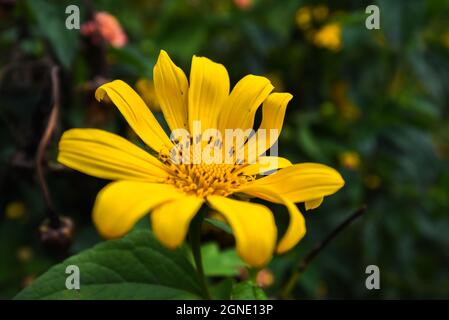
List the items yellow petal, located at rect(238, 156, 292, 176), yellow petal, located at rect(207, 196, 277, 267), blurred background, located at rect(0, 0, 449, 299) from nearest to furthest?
yellow petal, located at rect(207, 196, 277, 267) < yellow petal, located at rect(238, 156, 292, 176) < blurred background, located at rect(0, 0, 449, 299)

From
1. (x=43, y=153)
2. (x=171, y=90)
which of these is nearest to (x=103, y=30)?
(x=43, y=153)

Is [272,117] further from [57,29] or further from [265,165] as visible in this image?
[57,29]

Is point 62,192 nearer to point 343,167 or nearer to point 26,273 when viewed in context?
point 26,273

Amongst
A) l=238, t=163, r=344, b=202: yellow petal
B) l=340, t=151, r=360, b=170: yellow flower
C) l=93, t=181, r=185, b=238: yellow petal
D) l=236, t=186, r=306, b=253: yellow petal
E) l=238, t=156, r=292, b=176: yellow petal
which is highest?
l=340, t=151, r=360, b=170: yellow flower

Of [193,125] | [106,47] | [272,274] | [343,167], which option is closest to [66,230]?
[193,125]

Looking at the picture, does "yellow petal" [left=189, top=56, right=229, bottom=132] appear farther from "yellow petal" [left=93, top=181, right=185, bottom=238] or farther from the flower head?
the flower head

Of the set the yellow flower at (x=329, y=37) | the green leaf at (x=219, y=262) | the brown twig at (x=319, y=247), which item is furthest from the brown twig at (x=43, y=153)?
the yellow flower at (x=329, y=37)

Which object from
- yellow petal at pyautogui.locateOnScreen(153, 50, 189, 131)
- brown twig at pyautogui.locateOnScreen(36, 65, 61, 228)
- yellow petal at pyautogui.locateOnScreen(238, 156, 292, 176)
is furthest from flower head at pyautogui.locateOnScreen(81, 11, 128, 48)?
yellow petal at pyautogui.locateOnScreen(238, 156, 292, 176)
